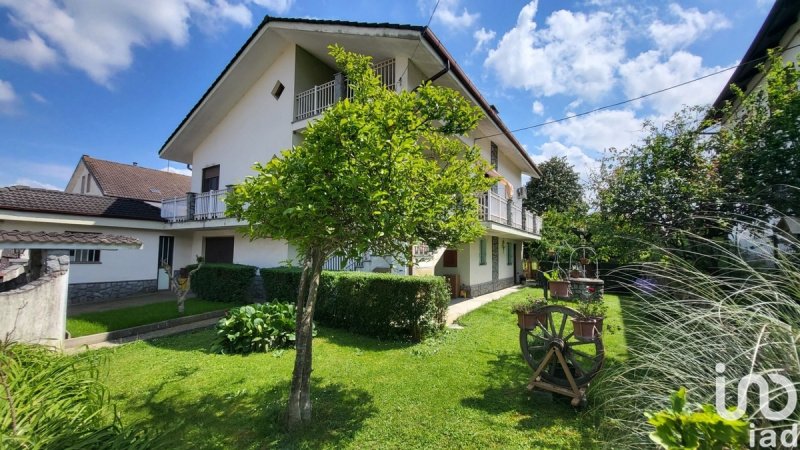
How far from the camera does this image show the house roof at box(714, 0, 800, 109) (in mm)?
7977

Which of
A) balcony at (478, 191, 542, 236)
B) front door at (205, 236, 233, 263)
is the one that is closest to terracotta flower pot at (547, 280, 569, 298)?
balcony at (478, 191, 542, 236)

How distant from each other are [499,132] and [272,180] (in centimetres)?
1530

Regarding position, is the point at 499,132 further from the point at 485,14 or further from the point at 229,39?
the point at 229,39

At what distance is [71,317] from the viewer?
11.3 metres

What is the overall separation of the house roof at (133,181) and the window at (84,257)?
10074 mm

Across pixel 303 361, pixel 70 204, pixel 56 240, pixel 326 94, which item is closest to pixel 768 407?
pixel 303 361

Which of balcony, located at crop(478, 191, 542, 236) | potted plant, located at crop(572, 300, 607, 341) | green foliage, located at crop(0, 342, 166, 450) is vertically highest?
balcony, located at crop(478, 191, 542, 236)

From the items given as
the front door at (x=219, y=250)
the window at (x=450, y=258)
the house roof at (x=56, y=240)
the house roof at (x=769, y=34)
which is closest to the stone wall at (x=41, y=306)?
the house roof at (x=56, y=240)

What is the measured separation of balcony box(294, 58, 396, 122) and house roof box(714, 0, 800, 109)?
10.7 meters

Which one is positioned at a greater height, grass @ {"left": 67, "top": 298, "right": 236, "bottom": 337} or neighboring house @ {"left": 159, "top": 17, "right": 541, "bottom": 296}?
neighboring house @ {"left": 159, "top": 17, "right": 541, "bottom": 296}

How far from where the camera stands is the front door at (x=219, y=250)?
17.7 meters

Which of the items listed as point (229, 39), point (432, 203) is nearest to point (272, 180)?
point (432, 203)

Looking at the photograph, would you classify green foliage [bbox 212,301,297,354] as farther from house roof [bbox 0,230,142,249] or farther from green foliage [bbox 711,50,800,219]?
green foliage [bbox 711,50,800,219]

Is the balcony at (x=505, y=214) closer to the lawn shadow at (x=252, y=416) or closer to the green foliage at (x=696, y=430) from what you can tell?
the lawn shadow at (x=252, y=416)
